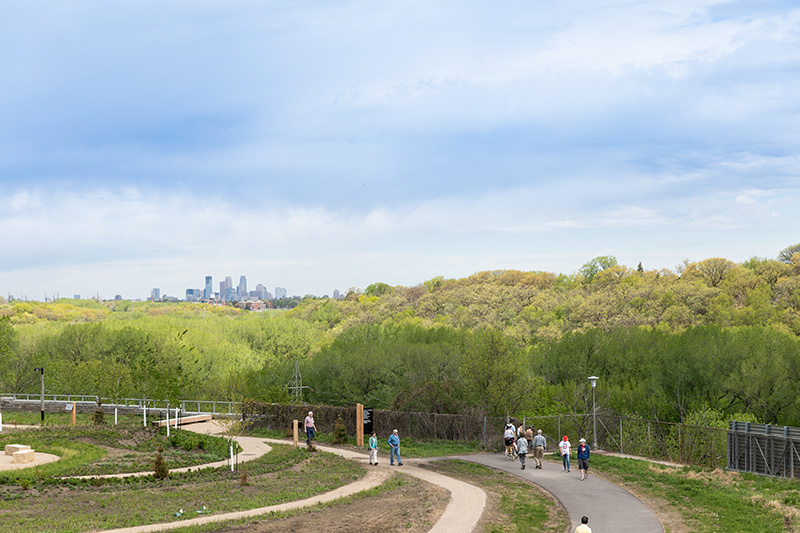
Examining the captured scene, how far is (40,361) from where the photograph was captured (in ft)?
218

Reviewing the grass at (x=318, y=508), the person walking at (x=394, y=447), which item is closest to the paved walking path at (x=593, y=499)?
the person walking at (x=394, y=447)

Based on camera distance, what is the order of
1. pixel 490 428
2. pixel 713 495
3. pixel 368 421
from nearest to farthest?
pixel 713 495
pixel 368 421
pixel 490 428

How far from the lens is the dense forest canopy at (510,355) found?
145 ft

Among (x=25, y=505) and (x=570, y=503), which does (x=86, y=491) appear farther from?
(x=570, y=503)

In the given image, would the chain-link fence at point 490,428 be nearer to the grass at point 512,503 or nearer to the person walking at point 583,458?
the grass at point 512,503

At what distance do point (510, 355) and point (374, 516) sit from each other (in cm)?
2506

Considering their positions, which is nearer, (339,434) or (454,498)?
(454,498)

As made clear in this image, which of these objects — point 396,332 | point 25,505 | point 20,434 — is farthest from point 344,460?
point 396,332

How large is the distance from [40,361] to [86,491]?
51402mm

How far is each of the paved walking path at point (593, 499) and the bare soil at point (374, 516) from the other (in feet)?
12.2

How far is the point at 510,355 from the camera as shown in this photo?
42.1 metres

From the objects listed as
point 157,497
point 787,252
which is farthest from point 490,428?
point 787,252

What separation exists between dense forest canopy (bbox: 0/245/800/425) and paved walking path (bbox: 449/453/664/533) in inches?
531

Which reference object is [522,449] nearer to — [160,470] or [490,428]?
[490,428]
